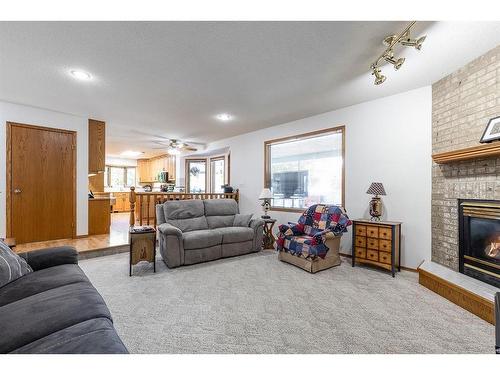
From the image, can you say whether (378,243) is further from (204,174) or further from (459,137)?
(204,174)

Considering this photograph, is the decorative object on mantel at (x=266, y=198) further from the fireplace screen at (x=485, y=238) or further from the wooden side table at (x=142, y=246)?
the fireplace screen at (x=485, y=238)

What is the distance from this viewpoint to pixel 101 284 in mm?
2721

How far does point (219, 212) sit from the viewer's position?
4457 millimetres

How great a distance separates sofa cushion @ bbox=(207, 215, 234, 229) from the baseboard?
298 centimetres

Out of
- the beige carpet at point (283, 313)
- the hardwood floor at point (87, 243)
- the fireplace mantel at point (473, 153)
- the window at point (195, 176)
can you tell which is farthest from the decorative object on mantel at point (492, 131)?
the window at point (195, 176)

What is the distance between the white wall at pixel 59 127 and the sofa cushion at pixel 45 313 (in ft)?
11.9

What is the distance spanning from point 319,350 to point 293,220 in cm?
310

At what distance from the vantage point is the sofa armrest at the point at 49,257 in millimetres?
1921

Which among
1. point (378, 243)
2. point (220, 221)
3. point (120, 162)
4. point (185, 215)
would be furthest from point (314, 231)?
point (120, 162)

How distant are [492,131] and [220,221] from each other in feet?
12.3

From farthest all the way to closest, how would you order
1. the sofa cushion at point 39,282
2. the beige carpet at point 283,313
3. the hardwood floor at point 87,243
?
the hardwood floor at point 87,243 → the beige carpet at point 283,313 → the sofa cushion at point 39,282
